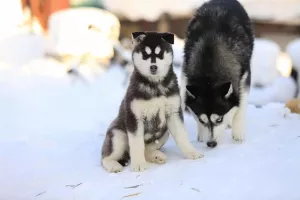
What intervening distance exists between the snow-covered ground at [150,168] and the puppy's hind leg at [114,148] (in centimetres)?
11

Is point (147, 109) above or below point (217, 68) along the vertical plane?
below

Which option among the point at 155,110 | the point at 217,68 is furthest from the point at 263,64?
the point at 155,110

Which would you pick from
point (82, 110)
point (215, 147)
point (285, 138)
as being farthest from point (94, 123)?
point (285, 138)

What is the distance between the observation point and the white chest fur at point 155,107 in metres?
3.21

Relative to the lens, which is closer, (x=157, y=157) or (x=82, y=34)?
(x=157, y=157)

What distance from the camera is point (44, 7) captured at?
981 centimetres

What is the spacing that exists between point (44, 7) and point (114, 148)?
7201mm

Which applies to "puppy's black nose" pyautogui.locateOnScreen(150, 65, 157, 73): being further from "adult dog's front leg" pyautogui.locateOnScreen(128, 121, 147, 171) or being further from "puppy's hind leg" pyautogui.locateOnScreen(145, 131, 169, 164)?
"puppy's hind leg" pyautogui.locateOnScreen(145, 131, 169, 164)

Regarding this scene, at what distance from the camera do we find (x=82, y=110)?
594 cm

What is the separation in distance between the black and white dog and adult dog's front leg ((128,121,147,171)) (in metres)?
0.58

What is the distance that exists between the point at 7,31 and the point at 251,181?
785 cm

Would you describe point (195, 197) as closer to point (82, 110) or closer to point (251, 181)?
point (251, 181)

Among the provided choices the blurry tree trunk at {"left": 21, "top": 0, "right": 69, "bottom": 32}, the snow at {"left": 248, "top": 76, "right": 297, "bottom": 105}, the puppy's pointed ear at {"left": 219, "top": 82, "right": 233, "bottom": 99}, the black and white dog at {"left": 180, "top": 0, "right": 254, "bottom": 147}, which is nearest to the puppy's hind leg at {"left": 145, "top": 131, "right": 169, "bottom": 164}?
the black and white dog at {"left": 180, "top": 0, "right": 254, "bottom": 147}

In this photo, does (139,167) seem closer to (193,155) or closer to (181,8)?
(193,155)
